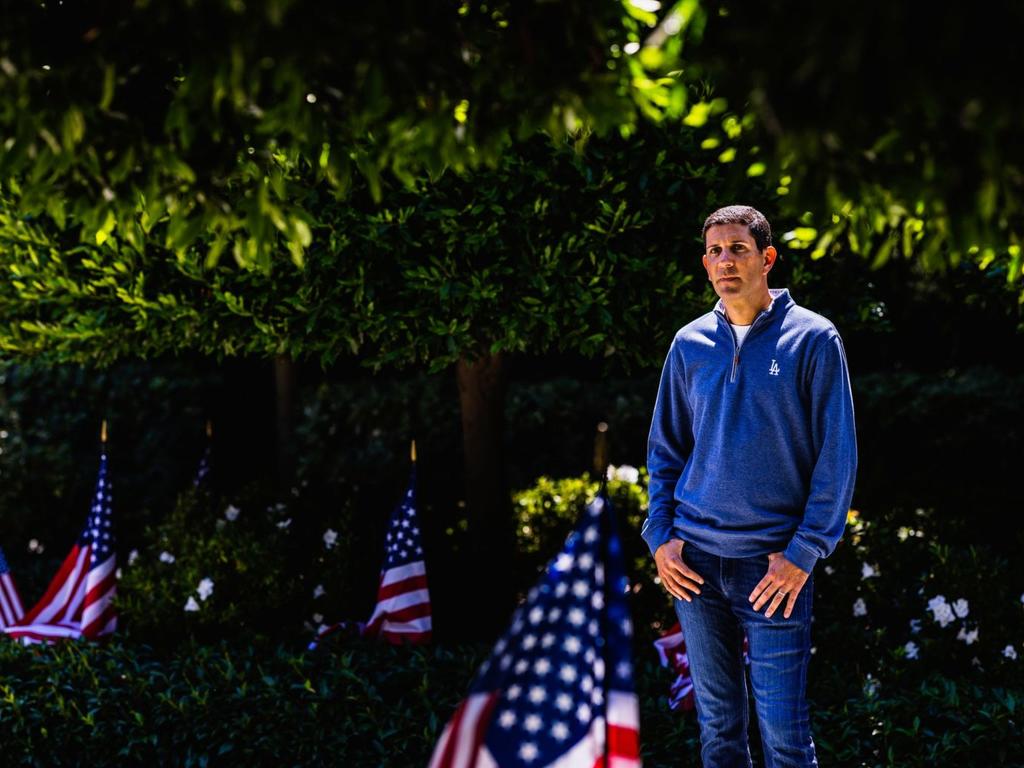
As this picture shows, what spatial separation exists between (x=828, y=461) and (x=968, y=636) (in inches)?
111

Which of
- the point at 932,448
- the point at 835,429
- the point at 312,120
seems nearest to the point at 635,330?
the point at 835,429

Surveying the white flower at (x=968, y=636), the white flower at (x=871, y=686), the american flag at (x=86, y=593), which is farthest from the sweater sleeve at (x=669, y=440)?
the american flag at (x=86, y=593)

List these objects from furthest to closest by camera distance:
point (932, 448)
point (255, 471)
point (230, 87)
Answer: point (932, 448) < point (255, 471) < point (230, 87)

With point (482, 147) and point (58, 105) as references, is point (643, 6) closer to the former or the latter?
point (482, 147)

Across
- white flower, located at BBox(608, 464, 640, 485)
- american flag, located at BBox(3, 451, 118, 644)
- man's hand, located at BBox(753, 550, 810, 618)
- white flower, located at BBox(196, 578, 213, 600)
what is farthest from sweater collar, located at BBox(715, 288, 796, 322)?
american flag, located at BBox(3, 451, 118, 644)

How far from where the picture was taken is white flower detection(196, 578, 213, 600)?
5750 millimetres

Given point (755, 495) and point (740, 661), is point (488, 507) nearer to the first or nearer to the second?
point (740, 661)

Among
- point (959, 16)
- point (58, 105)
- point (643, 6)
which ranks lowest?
point (959, 16)

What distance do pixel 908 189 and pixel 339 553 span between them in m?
4.73

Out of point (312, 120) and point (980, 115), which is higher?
point (312, 120)

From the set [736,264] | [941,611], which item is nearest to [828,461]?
[736,264]

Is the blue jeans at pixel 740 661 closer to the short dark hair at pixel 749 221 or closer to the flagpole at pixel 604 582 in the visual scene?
the flagpole at pixel 604 582

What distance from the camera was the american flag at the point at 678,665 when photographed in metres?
4.70

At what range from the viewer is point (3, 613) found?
6348mm
